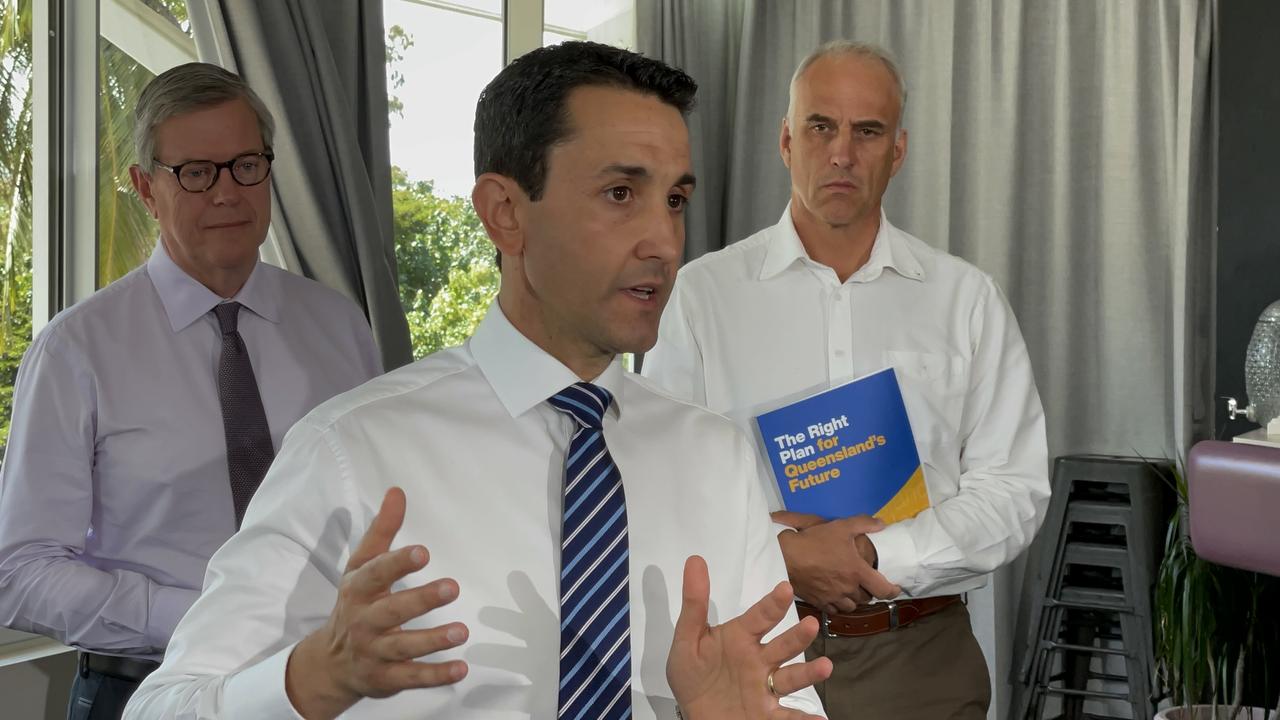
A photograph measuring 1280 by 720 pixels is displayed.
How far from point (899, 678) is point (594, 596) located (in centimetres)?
103

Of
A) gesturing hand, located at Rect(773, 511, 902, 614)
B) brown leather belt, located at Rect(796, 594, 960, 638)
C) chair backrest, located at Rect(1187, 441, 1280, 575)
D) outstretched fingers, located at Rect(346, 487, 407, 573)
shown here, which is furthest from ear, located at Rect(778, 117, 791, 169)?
outstretched fingers, located at Rect(346, 487, 407, 573)

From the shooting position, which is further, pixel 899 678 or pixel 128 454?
pixel 899 678

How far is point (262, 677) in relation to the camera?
3.60 feet

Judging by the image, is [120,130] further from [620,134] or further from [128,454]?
[620,134]

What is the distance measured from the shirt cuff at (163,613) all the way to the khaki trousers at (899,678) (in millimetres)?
1117

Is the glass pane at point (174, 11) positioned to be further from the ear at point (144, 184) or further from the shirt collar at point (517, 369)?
the shirt collar at point (517, 369)

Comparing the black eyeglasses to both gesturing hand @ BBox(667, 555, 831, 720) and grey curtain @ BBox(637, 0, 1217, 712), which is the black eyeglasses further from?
grey curtain @ BBox(637, 0, 1217, 712)

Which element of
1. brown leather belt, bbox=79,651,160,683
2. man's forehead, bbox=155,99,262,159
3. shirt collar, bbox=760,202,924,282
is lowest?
brown leather belt, bbox=79,651,160,683

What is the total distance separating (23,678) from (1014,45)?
392 centimetres

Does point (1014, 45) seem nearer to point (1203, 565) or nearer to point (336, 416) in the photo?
point (1203, 565)

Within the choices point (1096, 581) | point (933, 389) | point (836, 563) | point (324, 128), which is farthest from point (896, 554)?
point (1096, 581)

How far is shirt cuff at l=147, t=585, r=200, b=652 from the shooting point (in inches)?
72.1

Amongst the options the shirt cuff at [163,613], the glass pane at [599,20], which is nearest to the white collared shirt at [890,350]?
the shirt cuff at [163,613]

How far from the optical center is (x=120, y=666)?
193cm
